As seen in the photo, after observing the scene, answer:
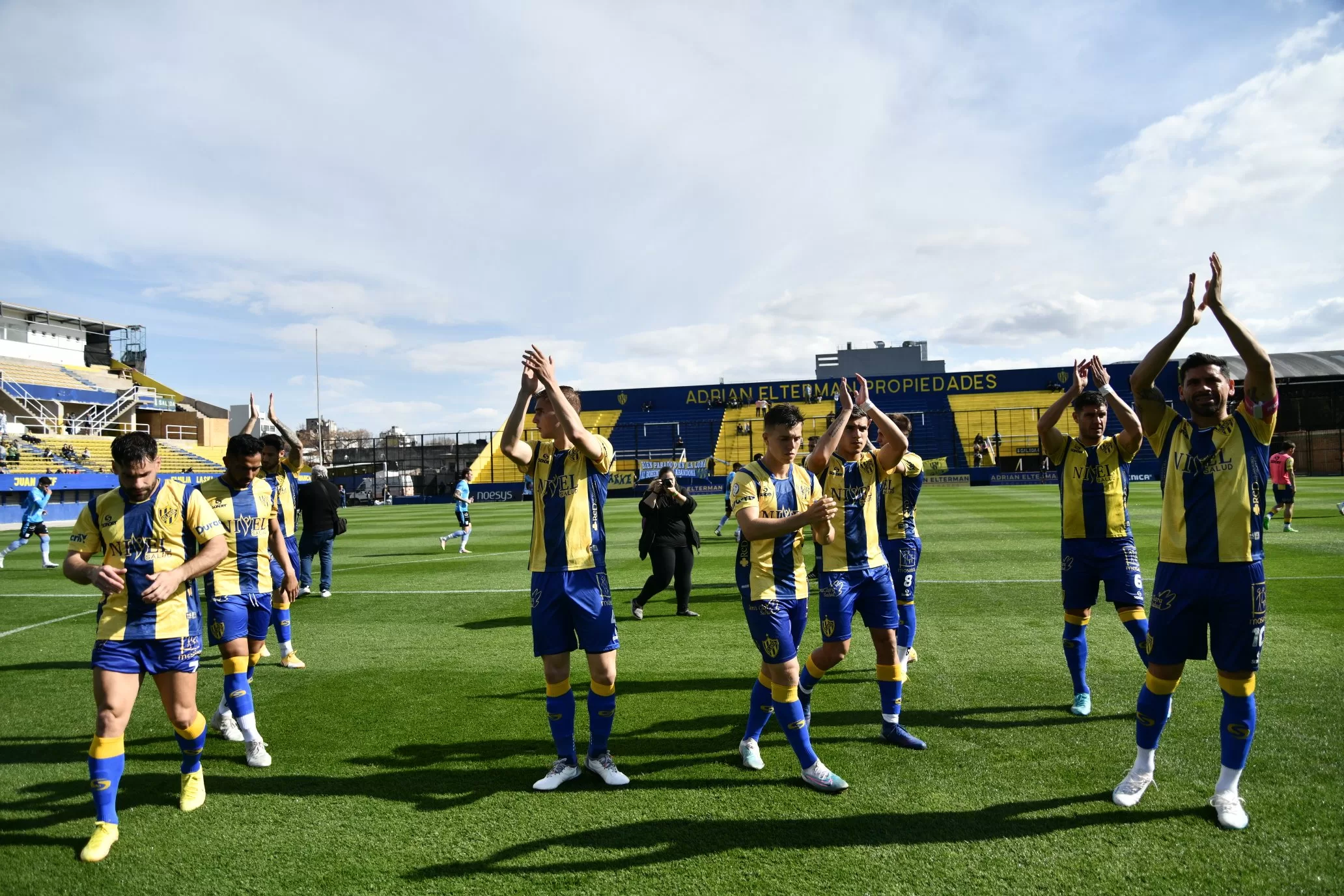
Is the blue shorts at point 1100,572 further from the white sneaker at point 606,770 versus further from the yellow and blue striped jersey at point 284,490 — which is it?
the yellow and blue striped jersey at point 284,490

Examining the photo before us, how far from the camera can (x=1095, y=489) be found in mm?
5727

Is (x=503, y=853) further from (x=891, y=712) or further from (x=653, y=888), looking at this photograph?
(x=891, y=712)

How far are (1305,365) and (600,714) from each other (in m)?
70.6

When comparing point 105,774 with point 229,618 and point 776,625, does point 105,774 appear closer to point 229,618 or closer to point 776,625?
point 229,618

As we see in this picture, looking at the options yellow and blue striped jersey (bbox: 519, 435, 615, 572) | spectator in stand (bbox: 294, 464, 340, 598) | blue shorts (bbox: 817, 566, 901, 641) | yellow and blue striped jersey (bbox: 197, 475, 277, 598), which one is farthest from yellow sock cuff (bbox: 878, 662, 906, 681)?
spectator in stand (bbox: 294, 464, 340, 598)

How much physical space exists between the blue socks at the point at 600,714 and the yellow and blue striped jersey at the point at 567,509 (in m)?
0.77

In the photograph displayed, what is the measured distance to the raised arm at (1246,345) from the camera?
392 centimetres

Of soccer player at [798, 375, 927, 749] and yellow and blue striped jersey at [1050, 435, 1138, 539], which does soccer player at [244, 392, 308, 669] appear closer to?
soccer player at [798, 375, 927, 749]

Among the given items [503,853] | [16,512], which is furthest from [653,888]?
[16,512]

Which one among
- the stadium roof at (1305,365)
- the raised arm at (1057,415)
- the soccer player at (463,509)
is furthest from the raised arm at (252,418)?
the stadium roof at (1305,365)

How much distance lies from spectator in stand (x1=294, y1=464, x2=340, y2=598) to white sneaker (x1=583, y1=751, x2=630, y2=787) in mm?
7918

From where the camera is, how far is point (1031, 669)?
270 inches

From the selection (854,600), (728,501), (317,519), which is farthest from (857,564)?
(317,519)

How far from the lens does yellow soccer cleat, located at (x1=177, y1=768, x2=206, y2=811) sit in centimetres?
448
